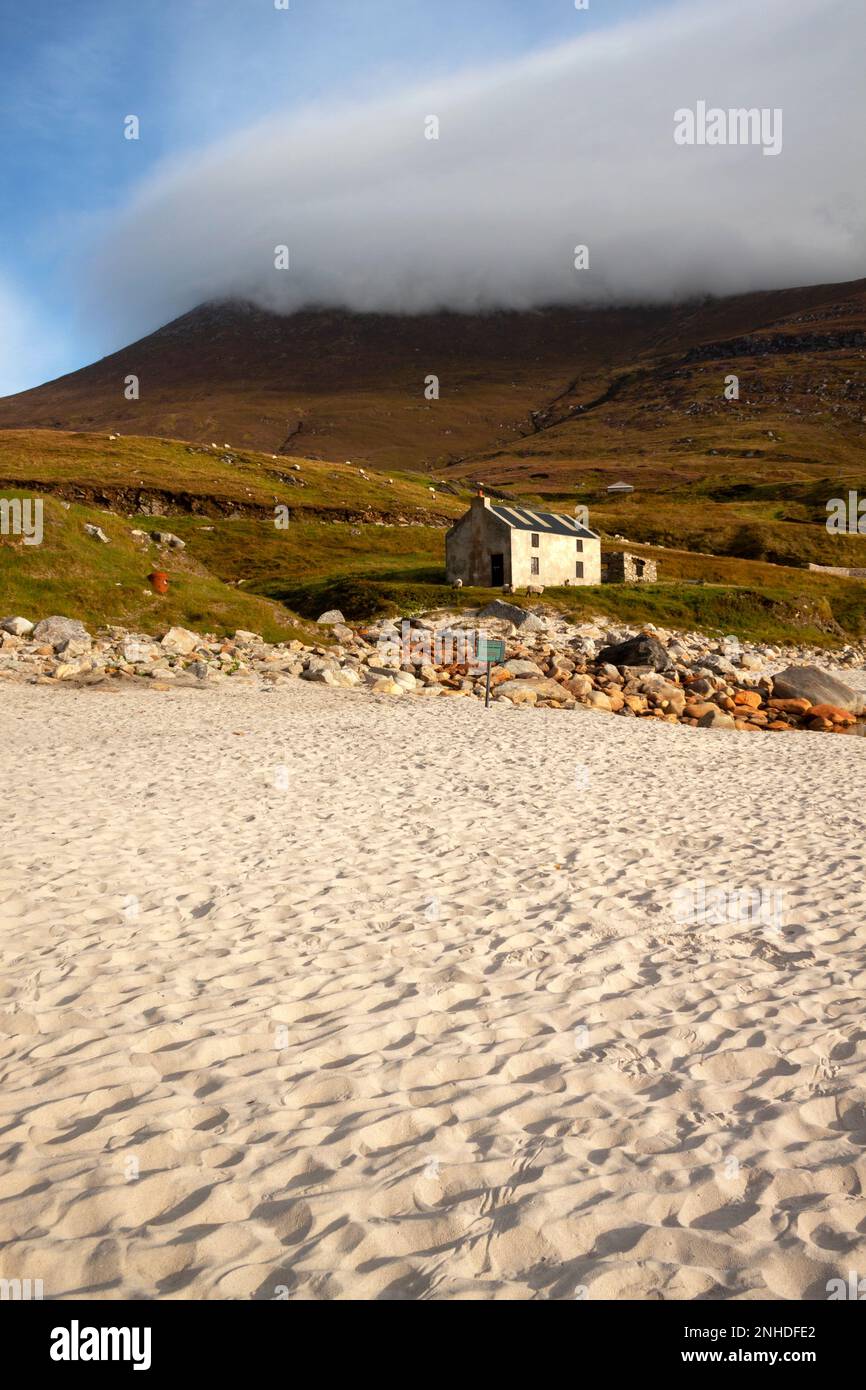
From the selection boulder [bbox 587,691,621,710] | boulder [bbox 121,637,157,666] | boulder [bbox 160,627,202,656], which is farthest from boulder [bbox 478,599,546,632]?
boulder [bbox 121,637,157,666]

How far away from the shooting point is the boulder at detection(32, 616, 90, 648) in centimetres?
3469

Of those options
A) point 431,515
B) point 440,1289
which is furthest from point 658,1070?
point 431,515

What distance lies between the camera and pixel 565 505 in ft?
420

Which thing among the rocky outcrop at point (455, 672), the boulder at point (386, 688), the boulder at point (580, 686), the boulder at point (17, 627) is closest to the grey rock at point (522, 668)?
the rocky outcrop at point (455, 672)

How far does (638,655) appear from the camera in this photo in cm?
4028

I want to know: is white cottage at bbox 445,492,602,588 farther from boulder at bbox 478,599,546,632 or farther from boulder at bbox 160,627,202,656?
boulder at bbox 160,627,202,656

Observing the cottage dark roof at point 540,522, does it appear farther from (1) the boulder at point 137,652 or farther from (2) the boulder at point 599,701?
(1) the boulder at point 137,652

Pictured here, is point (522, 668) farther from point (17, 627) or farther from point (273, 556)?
point (273, 556)

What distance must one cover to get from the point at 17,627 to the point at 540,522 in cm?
4001

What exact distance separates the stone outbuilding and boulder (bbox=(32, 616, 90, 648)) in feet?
143

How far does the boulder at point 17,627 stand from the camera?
115ft

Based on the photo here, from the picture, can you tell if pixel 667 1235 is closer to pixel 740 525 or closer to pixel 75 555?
pixel 75 555

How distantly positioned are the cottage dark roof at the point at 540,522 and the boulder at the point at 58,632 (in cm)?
3378

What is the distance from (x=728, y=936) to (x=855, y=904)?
226 cm
